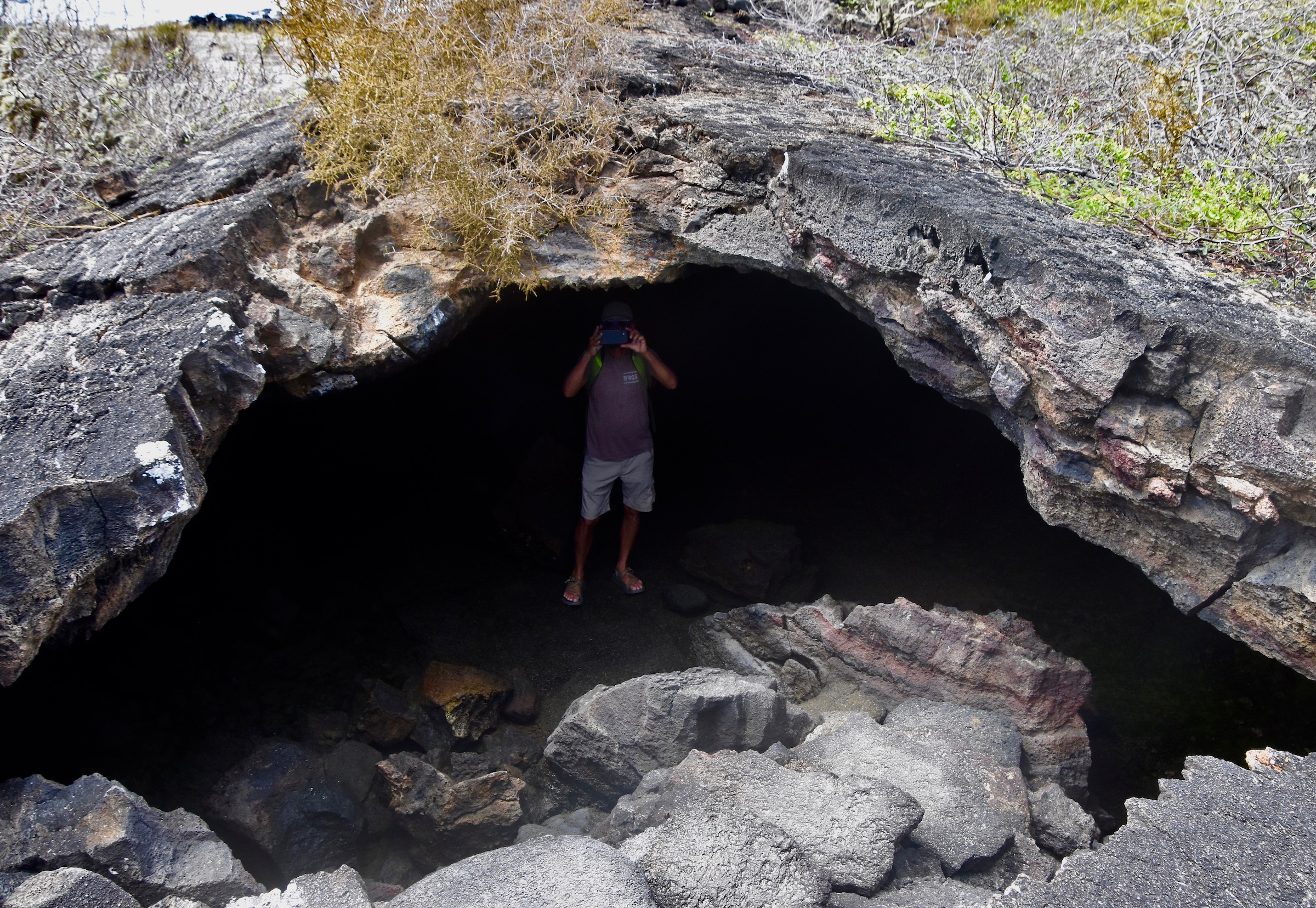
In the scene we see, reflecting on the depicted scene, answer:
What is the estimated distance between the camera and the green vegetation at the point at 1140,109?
2.63 m

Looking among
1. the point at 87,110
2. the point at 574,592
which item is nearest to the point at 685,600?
the point at 574,592

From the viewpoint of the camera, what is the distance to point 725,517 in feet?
17.3

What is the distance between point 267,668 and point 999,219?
12.3ft

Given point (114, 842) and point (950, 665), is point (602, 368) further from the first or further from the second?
point (114, 842)

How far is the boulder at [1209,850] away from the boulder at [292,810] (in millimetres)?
2400

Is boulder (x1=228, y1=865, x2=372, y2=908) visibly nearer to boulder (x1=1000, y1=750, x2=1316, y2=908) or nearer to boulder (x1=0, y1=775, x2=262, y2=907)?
boulder (x1=0, y1=775, x2=262, y2=907)

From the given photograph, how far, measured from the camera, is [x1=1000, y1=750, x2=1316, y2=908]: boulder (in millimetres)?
1785

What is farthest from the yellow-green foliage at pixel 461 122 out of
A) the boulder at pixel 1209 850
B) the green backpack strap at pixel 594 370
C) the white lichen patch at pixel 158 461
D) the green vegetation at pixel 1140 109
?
the boulder at pixel 1209 850

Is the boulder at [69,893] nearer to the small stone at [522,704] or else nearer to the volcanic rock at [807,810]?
the volcanic rock at [807,810]

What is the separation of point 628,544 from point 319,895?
2.79m

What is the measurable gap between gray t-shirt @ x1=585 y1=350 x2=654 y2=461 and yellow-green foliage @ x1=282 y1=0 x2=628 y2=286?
0.85 meters

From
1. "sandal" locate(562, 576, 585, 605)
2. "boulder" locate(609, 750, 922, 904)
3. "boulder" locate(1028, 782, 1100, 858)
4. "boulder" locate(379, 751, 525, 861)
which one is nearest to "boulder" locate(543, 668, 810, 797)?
"boulder" locate(379, 751, 525, 861)

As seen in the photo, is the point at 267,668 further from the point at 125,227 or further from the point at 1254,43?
the point at 1254,43

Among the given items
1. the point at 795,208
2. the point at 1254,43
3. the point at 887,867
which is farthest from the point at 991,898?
the point at 1254,43
